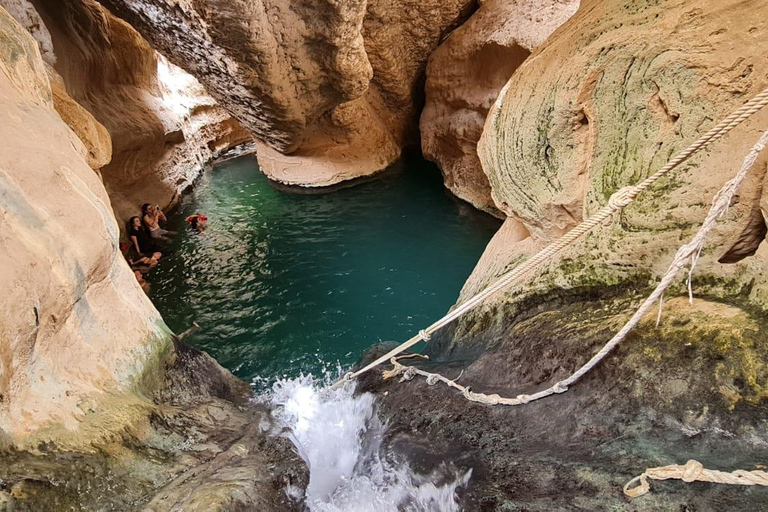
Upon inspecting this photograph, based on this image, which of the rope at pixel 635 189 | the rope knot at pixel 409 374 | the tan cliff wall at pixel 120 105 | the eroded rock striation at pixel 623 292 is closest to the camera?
the rope at pixel 635 189

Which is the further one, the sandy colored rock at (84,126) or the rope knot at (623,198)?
the sandy colored rock at (84,126)

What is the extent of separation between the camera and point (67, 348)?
89.6 inches

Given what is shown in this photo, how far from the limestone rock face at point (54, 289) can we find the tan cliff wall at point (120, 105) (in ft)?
9.72

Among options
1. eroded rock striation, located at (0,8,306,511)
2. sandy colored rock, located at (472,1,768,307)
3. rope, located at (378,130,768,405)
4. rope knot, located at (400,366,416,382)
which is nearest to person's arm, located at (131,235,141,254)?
eroded rock striation, located at (0,8,306,511)

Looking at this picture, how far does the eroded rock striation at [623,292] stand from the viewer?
1.76 m

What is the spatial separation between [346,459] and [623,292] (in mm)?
2228

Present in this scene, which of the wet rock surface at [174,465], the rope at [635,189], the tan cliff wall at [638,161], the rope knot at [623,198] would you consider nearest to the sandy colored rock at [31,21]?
the wet rock surface at [174,465]

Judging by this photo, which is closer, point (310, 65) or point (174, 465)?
point (174, 465)

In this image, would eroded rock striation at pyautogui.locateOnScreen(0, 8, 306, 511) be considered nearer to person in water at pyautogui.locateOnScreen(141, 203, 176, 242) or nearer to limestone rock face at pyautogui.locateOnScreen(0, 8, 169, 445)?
limestone rock face at pyautogui.locateOnScreen(0, 8, 169, 445)

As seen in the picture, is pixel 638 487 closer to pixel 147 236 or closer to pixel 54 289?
pixel 54 289

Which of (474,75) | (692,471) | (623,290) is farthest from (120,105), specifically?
(692,471)

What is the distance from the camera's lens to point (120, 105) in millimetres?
8602

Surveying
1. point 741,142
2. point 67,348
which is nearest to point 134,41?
point 67,348

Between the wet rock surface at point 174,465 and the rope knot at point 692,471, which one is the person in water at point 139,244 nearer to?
the wet rock surface at point 174,465
